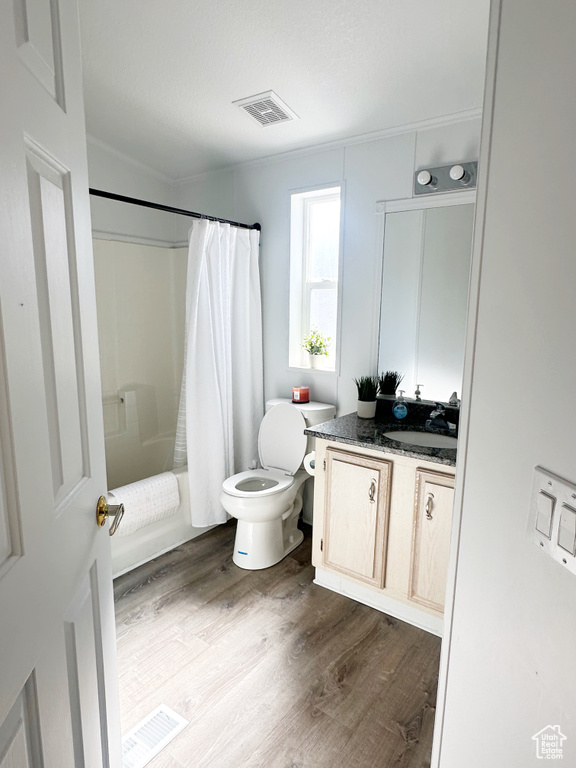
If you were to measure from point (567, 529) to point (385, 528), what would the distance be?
4.79 feet

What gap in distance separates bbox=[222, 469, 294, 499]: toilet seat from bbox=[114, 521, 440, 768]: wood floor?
46cm

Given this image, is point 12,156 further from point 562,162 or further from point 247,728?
point 247,728

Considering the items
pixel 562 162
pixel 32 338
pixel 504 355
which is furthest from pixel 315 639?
pixel 562 162

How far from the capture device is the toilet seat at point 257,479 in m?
2.38

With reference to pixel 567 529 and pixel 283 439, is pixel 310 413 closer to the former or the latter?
pixel 283 439

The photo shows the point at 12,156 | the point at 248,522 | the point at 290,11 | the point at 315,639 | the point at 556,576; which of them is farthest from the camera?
the point at 248,522

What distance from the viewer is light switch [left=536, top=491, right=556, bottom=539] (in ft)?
2.30

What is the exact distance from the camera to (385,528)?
2051mm

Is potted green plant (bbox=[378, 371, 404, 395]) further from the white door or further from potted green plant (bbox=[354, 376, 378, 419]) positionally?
the white door

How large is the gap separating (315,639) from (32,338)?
1847 mm

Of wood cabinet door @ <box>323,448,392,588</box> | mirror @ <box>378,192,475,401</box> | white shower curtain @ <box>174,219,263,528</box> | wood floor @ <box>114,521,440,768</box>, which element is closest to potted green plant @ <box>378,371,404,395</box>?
mirror @ <box>378,192,475,401</box>

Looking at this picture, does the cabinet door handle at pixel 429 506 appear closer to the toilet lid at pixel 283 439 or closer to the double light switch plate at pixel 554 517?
the toilet lid at pixel 283 439

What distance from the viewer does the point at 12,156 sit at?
23.6 inches

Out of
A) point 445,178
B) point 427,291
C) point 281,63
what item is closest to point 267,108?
point 281,63
